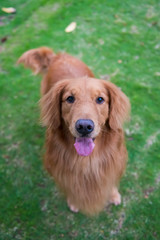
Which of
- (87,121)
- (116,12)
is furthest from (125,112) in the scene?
(116,12)

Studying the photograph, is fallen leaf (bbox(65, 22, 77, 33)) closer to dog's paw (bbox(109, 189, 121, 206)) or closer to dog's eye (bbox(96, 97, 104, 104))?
dog's eye (bbox(96, 97, 104, 104))

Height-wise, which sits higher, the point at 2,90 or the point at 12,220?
the point at 2,90

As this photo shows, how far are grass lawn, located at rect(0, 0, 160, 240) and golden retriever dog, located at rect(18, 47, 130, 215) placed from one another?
0.44m

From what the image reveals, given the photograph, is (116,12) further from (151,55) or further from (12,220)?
(12,220)

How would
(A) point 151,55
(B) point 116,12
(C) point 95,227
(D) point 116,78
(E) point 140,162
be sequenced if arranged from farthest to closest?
(B) point 116,12 → (A) point 151,55 → (D) point 116,78 → (E) point 140,162 → (C) point 95,227

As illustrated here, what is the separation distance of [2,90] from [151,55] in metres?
3.45

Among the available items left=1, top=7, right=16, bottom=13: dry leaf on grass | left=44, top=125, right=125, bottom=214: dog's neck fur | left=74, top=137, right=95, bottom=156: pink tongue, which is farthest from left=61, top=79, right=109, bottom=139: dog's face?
left=1, top=7, right=16, bottom=13: dry leaf on grass

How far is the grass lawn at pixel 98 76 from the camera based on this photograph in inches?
117

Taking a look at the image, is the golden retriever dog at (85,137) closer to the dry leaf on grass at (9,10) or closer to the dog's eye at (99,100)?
the dog's eye at (99,100)

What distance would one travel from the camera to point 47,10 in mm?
5793

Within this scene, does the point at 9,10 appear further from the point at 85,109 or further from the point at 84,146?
the point at 84,146

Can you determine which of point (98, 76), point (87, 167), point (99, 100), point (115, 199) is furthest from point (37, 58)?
point (115, 199)

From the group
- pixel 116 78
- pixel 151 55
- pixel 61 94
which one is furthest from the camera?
pixel 151 55

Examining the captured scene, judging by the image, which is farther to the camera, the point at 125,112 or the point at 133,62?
the point at 133,62
